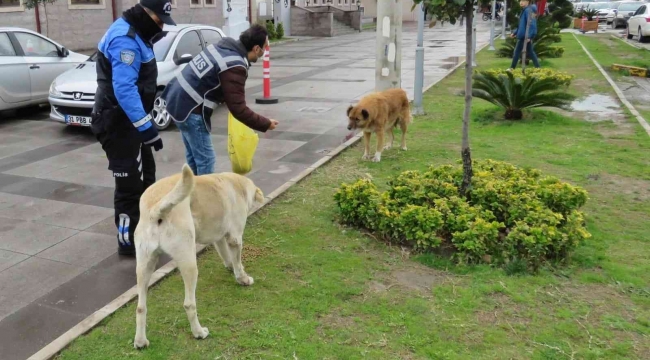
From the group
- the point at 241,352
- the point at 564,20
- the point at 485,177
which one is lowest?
the point at 241,352

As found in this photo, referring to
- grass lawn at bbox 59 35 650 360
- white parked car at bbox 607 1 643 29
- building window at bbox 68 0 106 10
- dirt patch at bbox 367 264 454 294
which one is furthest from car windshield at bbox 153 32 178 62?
white parked car at bbox 607 1 643 29

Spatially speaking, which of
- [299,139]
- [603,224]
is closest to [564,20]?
[299,139]

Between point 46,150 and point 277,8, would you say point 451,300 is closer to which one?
point 46,150

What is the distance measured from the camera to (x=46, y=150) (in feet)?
27.4

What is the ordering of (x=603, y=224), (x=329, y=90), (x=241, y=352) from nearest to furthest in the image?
(x=241, y=352) → (x=603, y=224) → (x=329, y=90)

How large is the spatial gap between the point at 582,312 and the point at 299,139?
587 cm

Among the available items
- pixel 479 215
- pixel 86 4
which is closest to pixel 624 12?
pixel 86 4

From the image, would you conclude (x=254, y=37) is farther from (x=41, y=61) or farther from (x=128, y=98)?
(x=41, y=61)

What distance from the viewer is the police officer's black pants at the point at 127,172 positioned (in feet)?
14.6

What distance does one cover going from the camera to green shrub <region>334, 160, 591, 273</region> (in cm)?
452

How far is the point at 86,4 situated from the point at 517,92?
57.1ft

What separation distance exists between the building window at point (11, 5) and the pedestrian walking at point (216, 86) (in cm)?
1599

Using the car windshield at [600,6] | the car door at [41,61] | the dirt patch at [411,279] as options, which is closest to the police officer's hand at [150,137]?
the dirt patch at [411,279]

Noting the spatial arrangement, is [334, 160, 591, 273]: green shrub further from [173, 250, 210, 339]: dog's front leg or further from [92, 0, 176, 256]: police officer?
[173, 250, 210, 339]: dog's front leg
